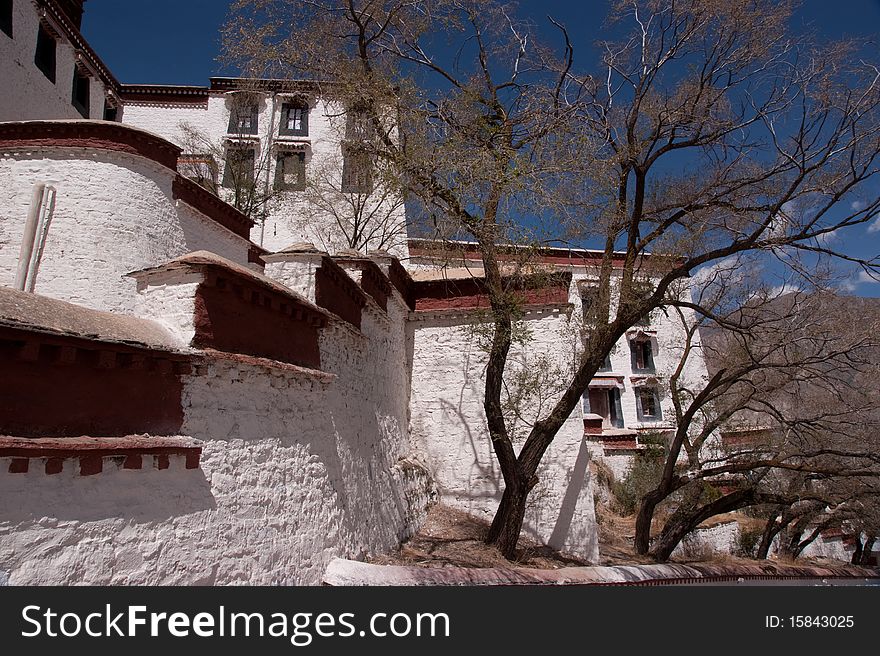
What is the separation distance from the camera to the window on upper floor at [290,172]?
20734mm

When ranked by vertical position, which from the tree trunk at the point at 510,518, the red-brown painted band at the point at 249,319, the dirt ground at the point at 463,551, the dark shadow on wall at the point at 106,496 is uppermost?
the red-brown painted band at the point at 249,319

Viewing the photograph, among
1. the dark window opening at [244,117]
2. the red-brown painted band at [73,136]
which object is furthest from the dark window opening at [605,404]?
the red-brown painted band at [73,136]

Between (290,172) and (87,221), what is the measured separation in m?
13.9

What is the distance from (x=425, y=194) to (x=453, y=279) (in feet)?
13.1

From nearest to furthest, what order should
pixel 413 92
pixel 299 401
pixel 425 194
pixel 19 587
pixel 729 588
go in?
pixel 19 587
pixel 729 588
pixel 299 401
pixel 425 194
pixel 413 92

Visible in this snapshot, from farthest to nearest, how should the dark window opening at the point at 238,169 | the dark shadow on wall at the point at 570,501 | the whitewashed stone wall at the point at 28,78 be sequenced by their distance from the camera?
the dark window opening at the point at 238,169, the whitewashed stone wall at the point at 28,78, the dark shadow on wall at the point at 570,501

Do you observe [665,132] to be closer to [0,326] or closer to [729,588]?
[729,588]

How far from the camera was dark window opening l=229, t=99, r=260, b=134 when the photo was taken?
2356cm

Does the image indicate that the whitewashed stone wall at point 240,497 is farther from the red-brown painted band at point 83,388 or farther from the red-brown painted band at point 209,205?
the red-brown painted band at point 209,205

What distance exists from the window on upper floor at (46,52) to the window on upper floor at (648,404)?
26.8 metres

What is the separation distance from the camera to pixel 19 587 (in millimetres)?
3236

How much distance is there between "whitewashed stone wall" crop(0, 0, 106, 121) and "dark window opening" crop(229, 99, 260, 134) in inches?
286

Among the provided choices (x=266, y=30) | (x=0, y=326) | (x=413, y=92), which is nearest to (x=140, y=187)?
(x=266, y=30)

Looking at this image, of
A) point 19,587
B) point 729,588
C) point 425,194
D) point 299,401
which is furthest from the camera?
point 425,194
